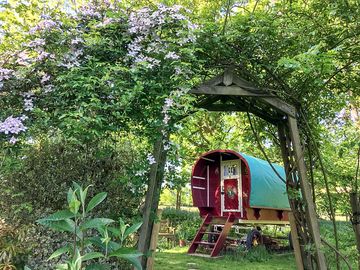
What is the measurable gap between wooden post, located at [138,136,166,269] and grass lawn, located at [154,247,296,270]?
252 centimetres

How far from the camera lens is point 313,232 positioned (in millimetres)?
3314

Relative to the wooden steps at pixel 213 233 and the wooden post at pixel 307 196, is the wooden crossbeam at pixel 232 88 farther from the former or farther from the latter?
the wooden steps at pixel 213 233

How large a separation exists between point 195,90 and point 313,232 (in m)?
1.78

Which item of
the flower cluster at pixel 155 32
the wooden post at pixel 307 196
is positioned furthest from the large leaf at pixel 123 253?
the wooden post at pixel 307 196

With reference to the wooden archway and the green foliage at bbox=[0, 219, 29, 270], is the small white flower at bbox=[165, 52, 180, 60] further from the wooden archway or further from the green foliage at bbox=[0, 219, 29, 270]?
the green foliage at bbox=[0, 219, 29, 270]

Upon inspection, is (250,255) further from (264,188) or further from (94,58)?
(94,58)

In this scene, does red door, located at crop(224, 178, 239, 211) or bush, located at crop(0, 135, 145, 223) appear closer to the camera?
bush, located at crop(0, 135, 145, 223)

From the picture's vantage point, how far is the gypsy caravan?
783cm

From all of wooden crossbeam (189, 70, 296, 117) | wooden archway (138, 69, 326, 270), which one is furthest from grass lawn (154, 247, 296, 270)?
wooden crossbeam (189, 70, 296, 117)

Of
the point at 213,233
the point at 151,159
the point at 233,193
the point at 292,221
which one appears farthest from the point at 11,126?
the point at 233,193

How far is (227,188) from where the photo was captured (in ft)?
28.0

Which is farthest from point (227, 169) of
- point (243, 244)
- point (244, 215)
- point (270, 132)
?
point (270, 132)

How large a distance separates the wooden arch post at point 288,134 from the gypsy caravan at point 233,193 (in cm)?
391

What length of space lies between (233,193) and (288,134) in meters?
4.82
